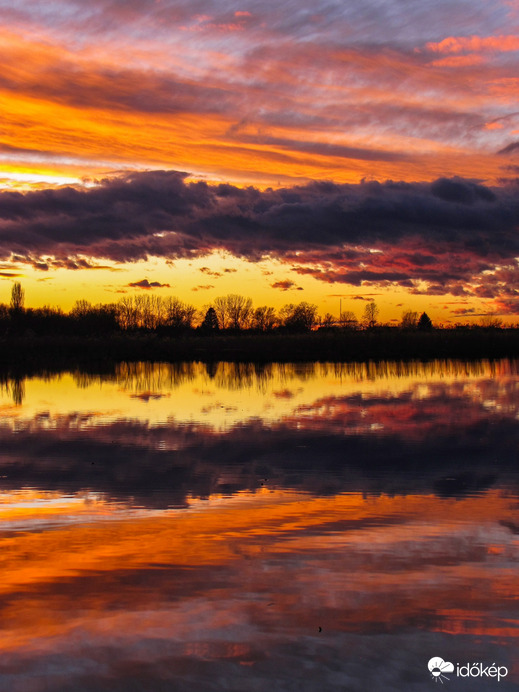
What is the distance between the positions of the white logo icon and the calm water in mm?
36

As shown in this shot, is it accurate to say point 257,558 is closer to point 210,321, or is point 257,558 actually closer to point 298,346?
point 298,346

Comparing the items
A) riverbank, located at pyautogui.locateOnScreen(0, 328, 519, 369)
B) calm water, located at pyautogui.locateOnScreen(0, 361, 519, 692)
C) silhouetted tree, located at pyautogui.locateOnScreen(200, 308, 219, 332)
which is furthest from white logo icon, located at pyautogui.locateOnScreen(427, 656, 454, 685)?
silhouetted tree, located at pyautogui.locateOnScreen(200, 308, 219, 332)

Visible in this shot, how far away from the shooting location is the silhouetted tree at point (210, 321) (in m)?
94.6

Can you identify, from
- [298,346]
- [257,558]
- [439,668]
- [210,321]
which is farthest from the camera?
[210,321]

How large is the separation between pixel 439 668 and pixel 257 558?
85.9 inches

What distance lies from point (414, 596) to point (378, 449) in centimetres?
654

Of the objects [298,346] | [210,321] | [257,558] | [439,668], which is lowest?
[439,668]

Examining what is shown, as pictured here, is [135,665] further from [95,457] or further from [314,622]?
[95,457]

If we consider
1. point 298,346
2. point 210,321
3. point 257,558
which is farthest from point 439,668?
point 210,321

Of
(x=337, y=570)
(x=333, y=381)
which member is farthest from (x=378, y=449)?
(x=333, y=381)

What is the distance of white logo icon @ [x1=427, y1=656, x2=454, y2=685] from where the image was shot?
408 centimetres

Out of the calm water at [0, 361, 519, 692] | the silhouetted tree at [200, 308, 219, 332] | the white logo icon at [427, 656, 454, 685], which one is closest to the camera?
the white logo icon at [427, 656, 454, 685]

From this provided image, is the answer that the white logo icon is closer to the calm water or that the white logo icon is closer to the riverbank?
the calm water

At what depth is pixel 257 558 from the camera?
19.7ft
